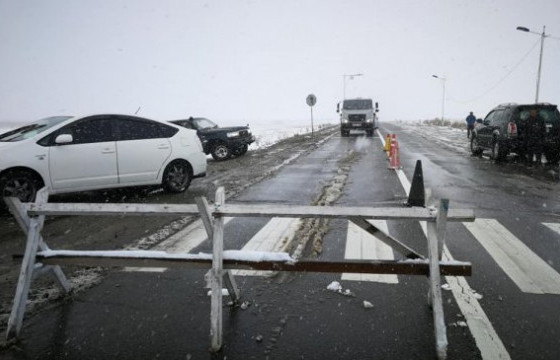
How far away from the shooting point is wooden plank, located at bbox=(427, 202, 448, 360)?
9.06ft

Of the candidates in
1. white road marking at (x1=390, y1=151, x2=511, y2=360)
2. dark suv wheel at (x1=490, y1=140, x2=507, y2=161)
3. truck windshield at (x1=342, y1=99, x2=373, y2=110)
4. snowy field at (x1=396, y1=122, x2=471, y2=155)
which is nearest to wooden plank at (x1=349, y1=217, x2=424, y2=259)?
white road marking at (x1=390, y1=151, x2=511, y2=360)

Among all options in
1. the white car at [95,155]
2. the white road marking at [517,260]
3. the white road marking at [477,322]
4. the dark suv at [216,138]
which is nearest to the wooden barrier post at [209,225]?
the white road marking at [477,322]

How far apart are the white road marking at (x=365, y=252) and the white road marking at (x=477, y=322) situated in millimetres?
610

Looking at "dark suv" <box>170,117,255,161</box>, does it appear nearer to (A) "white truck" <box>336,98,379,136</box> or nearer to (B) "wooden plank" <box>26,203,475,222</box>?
(B) "wooden plank" <box>26,203,475,222</box>

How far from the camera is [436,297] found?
2.89m

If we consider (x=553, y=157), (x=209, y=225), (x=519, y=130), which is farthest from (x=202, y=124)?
(x=209, y=225)

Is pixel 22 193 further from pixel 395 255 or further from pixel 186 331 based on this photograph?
pixel 395 255

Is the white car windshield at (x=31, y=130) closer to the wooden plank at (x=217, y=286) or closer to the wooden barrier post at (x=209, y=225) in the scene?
the wooden barrier post at (x=209, y=225)

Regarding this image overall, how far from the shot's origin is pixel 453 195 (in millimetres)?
8617

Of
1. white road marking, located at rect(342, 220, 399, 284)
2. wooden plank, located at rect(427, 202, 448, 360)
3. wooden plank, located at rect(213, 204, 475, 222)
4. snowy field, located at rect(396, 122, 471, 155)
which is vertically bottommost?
snowy field, located at rect(396, 122, 471, 155)

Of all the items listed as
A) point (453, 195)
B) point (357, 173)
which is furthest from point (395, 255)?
point (357, 173)

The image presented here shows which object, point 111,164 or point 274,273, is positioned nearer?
point 274,273

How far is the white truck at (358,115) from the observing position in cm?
3061

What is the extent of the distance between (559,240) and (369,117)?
84.6 feet
